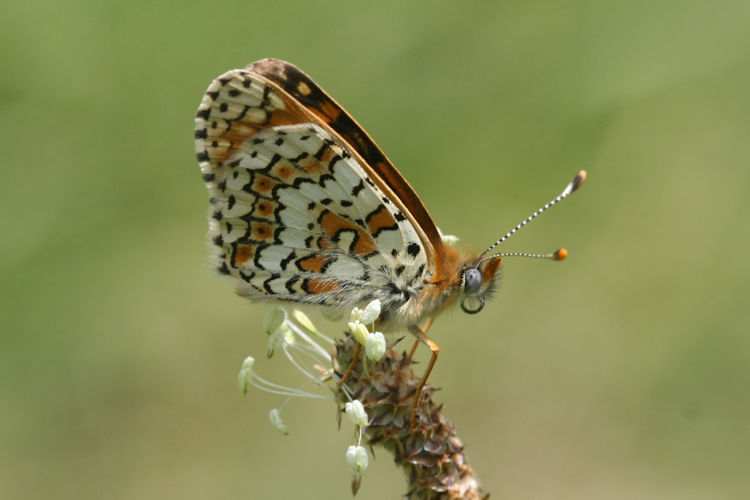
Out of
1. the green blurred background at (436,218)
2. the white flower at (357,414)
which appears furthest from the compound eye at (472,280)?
the green blurred background at (436,218)

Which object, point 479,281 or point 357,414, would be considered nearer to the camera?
point 357,414

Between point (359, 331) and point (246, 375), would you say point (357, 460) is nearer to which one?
point (359, 331)

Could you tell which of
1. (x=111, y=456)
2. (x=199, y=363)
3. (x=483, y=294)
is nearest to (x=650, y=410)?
(x=483, y=294)

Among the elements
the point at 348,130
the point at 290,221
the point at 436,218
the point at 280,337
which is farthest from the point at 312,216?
the point at 436,218

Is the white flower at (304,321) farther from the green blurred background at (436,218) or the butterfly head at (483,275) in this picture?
the green blurred background at (436,218)

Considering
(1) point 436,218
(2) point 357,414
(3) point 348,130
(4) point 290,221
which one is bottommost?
(1) point 436,218

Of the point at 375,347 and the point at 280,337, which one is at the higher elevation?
the point at 375,347

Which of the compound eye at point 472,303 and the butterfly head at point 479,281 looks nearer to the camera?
the butterfly head at point 479,281
